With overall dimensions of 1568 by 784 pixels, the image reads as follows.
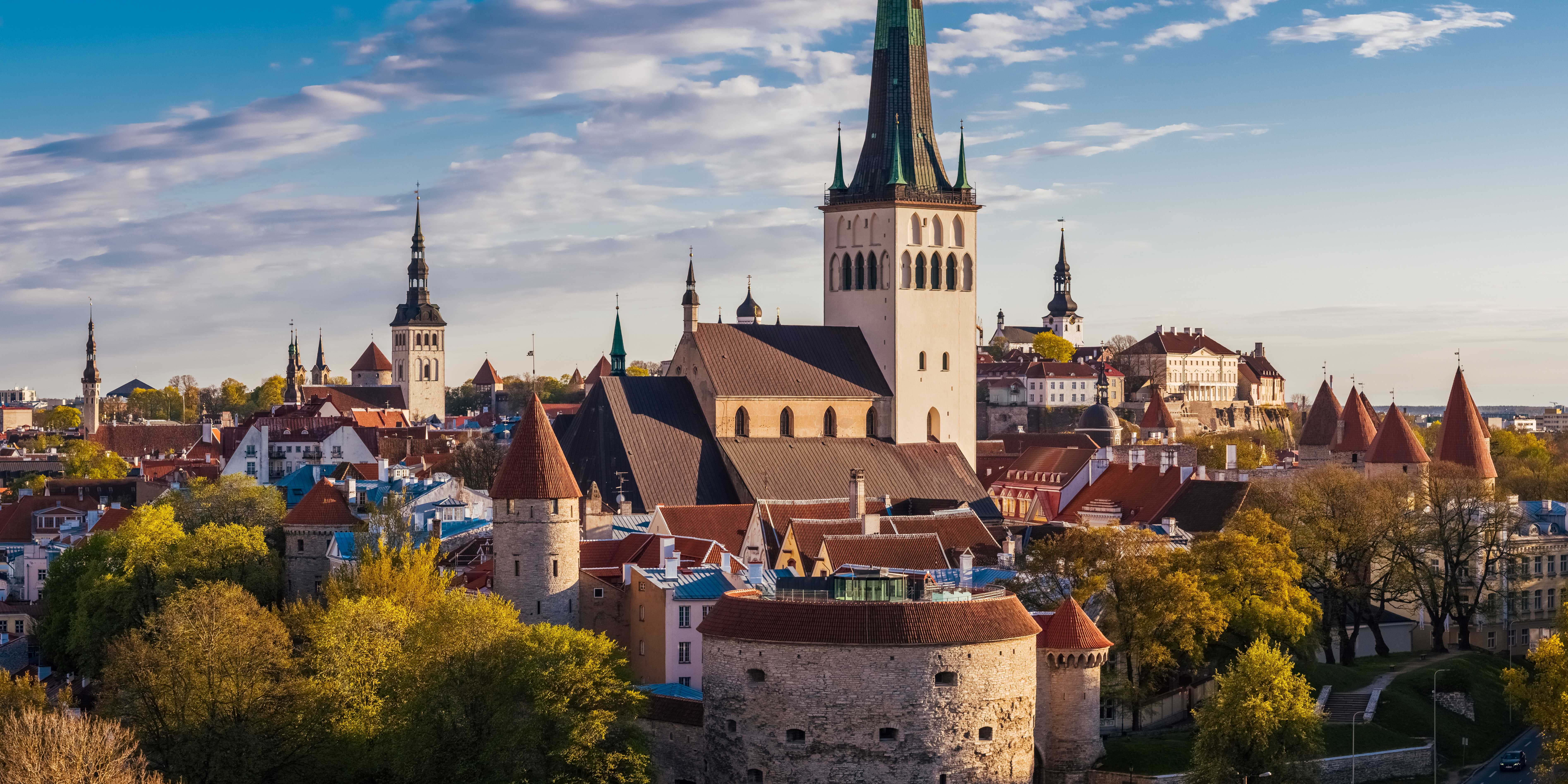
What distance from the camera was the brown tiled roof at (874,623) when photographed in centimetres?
4625

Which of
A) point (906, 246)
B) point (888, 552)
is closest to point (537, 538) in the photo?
point (888, 552)

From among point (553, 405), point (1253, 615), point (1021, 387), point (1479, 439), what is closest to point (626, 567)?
point (1253, 615)

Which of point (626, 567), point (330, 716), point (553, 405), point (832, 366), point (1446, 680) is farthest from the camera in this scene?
point (553, 405)

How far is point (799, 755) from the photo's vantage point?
46594mm

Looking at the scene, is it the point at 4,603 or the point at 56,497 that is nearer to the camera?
the point at 4,603

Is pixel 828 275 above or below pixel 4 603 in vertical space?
above

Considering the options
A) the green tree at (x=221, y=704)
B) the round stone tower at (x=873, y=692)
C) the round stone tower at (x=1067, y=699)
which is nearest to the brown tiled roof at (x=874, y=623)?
the round stone tower at (x=873, y=692)

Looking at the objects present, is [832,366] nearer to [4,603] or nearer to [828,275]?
[828,275]

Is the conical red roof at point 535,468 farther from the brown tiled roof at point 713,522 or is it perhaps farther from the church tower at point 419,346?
the church tower at point 419,346

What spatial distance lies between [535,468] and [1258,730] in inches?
809

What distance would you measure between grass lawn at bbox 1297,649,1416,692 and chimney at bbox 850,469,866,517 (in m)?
16.4

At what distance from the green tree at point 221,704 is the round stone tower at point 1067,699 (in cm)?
1770

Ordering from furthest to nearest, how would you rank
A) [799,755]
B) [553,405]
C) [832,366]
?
[553,405] → [832,366] → [799,755]

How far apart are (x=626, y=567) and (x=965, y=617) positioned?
12.8 metres
